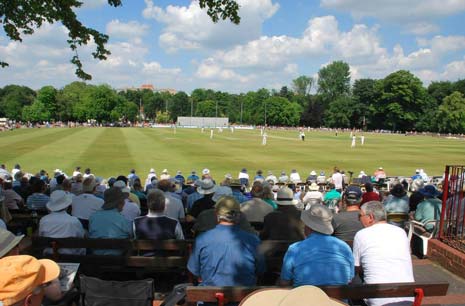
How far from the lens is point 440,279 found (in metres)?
6.83

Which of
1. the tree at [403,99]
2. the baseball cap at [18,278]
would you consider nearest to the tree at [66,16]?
the baseball cap at [18,278]

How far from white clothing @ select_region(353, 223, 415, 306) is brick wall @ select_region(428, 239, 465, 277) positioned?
9.38 feet

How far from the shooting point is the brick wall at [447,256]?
6855mm

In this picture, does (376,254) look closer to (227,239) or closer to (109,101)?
(227,239)

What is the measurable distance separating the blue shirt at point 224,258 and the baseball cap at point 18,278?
1.71 m

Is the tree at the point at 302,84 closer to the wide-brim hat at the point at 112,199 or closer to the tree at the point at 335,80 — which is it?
the tree at the point at 335,80

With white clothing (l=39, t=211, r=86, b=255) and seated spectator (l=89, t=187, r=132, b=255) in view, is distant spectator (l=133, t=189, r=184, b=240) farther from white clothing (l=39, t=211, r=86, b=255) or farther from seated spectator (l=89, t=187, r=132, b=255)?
white clothing (l=39, t=211, r=86, b=255)

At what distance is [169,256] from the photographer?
19.3ft

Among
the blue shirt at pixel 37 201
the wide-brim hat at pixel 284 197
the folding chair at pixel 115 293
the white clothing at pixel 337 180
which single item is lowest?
the white clothing at pixel 337 180

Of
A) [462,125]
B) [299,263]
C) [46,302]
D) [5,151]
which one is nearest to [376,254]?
[299,263]

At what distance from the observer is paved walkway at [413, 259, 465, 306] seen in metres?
5.44

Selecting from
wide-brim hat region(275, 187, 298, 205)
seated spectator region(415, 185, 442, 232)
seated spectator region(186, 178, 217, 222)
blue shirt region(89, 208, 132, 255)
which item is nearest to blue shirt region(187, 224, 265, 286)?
blue shirt region(89, 208, 132, 255)

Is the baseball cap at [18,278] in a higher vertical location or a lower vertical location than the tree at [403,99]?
lower

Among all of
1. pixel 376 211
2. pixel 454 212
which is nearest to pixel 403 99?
pixel 454 212
